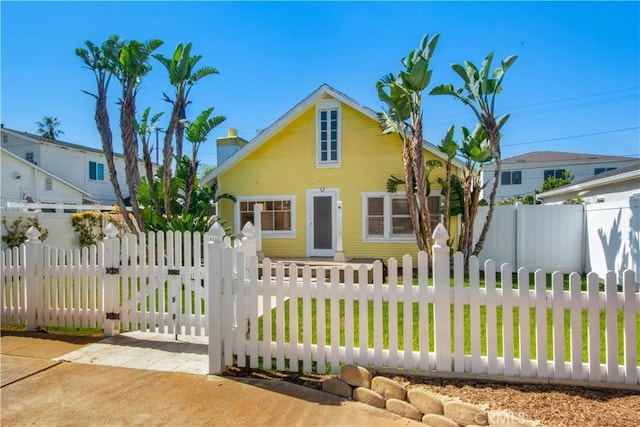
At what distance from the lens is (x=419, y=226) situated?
10.6 metres

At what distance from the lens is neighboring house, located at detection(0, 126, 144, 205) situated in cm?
2147

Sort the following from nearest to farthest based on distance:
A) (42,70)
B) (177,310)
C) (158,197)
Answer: (177,310) < (42,70) < (158,197)

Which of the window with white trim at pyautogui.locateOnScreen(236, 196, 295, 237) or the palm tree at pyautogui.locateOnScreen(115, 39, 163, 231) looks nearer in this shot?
the palm tree at pyautogui.locateOnScreen(115, 39, 163, 231)

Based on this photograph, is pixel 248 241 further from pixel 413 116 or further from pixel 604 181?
pixel 604 181

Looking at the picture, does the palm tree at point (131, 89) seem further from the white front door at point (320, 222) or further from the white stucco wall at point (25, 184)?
the white stucco wall at point (25, 184)

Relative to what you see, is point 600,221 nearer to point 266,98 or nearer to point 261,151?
point 261,151

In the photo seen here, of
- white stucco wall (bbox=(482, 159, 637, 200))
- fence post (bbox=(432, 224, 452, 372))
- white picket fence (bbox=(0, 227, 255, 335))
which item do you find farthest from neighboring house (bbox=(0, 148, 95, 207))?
white stucco wall (bbox=(482, 159, 637, 200))

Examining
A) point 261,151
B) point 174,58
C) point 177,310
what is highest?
point 174,58

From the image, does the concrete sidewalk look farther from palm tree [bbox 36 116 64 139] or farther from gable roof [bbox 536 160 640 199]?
palm tree [bbox 36 116 64 139]

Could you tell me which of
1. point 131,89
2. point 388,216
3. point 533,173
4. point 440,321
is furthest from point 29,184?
point 533,173

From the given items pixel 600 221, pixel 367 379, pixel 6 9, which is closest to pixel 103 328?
pixel 367 379

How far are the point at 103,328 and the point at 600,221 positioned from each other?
10.9 m

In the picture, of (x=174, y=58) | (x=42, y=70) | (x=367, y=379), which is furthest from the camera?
(x=174, y=58)

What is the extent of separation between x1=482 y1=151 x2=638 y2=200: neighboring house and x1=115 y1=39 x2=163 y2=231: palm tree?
24037 mm
